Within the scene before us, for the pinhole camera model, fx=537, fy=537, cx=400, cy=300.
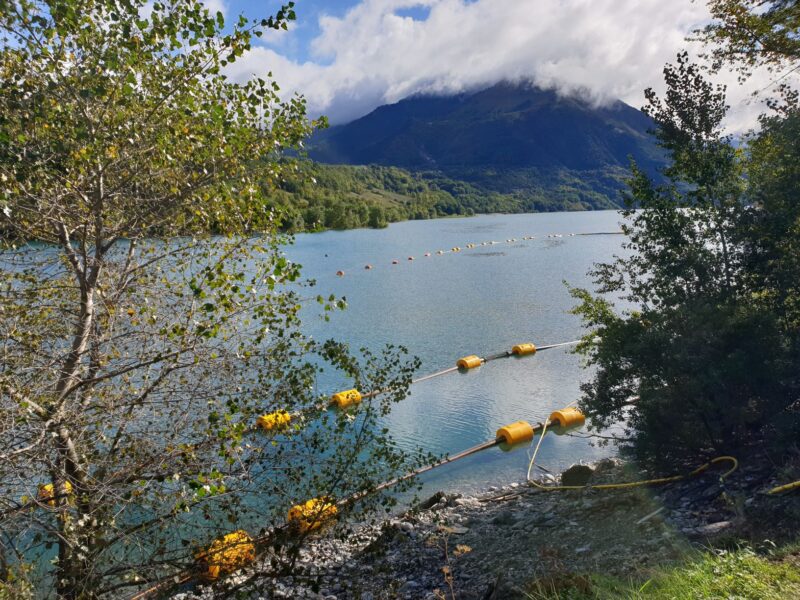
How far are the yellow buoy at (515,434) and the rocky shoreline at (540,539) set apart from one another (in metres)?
4.83

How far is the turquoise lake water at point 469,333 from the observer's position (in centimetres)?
1902

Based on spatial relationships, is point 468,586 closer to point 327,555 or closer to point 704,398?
point 327,555

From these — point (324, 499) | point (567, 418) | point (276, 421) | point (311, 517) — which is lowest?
point (567, 418)

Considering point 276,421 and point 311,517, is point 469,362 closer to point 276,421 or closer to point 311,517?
point 311,517

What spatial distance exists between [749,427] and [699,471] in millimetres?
1578

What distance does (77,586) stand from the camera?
21.5ft

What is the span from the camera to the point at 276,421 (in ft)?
25.5

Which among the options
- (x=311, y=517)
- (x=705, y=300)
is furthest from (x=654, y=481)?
(x=311, y=517)

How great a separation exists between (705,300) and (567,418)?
903 centimetres

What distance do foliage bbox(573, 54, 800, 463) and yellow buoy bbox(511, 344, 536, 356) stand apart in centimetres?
1560

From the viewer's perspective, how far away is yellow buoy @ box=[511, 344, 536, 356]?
29.7m

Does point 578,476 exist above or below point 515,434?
above

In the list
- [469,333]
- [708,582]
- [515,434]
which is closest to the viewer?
[708,582]

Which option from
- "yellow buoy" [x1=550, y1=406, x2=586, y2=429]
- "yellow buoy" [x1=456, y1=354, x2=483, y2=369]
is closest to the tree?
"yellow buoy" [x1=550, y1=406, x2=586, y2=429]
